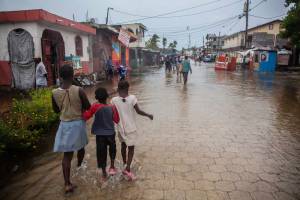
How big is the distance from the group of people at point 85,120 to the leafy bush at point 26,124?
130 cm

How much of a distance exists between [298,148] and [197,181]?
2.68 m

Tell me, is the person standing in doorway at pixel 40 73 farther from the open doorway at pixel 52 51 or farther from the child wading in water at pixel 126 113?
the child wading in water at pixel 126 113

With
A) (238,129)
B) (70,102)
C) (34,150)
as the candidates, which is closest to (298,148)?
(238,129)

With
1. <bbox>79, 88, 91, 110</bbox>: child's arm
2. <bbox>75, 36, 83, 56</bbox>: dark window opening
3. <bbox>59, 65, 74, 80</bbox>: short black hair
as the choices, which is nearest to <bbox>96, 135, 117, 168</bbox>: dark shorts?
<bbox>79, 88, 91, 110</bbox>: child's arm

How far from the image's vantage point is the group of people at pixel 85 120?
3.68 m

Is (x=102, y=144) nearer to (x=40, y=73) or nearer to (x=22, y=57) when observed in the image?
(x=40, y=73)

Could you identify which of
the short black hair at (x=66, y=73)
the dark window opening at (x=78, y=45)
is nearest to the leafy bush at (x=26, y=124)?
the short black hair at (x=66, y=73)

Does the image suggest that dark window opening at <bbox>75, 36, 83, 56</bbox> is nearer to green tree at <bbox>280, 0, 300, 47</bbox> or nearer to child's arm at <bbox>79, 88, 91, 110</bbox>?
child's arm at <bbox>79, 88, 91, 110</bbox>

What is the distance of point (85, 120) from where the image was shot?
3877 mm

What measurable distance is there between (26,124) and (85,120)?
2.46 m

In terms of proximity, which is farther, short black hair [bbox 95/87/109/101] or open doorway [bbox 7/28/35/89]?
open doorway [bbox 7/28/35/89]

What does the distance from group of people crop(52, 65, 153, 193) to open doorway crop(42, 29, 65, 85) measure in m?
9.62

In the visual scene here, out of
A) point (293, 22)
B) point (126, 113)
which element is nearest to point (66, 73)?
point (126, 113)

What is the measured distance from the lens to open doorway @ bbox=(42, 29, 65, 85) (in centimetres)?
1259
